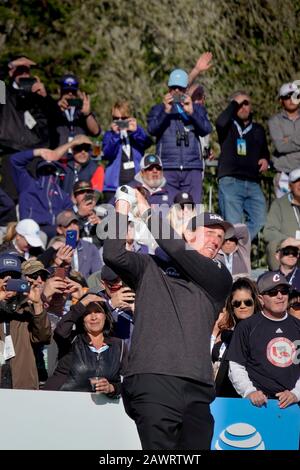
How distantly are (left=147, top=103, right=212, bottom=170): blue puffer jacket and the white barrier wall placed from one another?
484 cm

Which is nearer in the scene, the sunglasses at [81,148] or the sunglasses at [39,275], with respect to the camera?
the sunglasses at [39,275]

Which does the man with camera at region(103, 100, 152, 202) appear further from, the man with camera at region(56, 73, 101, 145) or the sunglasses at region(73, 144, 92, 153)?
the man with camera at region(56, 73, 101, 145)

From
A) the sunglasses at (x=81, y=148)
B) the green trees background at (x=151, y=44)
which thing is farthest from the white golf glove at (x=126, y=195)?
the green trees background at (x=151, y=44)

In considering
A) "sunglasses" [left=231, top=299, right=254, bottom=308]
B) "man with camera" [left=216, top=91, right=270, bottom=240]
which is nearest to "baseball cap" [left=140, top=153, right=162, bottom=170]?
"man with camera" [left=216, top=91, right=270, bottom=240]

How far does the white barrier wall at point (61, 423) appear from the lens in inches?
369

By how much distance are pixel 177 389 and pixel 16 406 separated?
169 cm

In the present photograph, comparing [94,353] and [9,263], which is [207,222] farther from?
[9,263]

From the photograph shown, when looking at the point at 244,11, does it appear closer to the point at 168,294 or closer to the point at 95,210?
the point at 95,210

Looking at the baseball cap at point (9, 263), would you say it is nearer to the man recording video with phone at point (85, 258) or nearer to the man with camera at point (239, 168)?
the man recording video with phone at point (85, 258)

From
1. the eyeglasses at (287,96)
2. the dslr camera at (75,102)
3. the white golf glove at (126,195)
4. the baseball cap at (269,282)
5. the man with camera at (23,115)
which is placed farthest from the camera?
the dslr camera at (75,102)

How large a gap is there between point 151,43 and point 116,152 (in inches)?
232

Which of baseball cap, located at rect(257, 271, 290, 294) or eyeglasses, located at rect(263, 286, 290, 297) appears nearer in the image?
eyeglasses, located at rect(263, 286, 290, 297)

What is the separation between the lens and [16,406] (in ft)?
30.8

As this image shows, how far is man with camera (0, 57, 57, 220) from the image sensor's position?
14.5 metres
